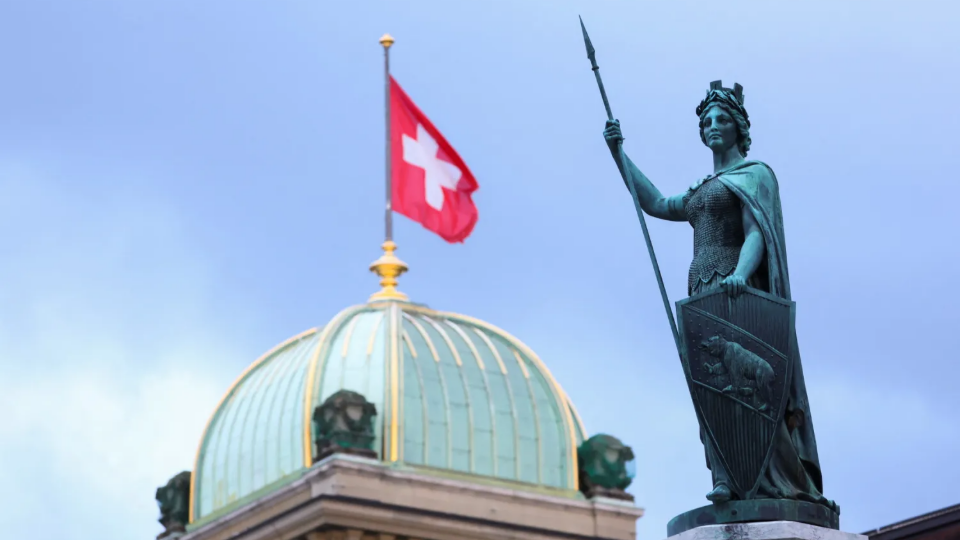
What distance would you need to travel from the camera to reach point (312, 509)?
191 ft

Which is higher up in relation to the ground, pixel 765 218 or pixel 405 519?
pixel 405 519

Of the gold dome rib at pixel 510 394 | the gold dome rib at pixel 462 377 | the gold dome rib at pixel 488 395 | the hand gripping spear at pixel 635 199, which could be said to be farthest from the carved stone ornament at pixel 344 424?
the hand gripping spear at pixel 635 199

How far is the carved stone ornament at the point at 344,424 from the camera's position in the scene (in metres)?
59.1

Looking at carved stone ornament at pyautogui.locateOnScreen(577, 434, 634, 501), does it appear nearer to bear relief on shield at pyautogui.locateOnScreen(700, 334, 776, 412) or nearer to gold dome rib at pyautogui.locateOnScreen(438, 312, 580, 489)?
gold dome rib at pyautogui.locateOnScreen(438, 312, 580, 489)

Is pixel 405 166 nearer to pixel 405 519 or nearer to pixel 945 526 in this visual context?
pixel 405 519

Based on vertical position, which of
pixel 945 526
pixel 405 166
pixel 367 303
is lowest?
pixel 945 526

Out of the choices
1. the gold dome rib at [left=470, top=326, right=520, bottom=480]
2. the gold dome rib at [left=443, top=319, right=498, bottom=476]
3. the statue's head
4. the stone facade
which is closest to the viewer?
the statue's head

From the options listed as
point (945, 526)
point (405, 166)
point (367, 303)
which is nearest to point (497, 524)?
point (367, 303)

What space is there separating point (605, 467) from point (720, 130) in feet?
130

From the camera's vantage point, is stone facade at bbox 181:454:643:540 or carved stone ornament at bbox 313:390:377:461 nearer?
stone facade at bbox 181:454:643:540

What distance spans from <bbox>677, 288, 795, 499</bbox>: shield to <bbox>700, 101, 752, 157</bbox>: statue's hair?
5.46 ft

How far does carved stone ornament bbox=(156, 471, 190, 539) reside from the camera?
208ft

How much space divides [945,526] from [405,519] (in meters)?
20.5

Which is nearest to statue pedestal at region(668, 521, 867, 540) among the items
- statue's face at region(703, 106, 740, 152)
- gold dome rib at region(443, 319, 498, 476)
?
statue's face at region(703, 106, 740, 152)
